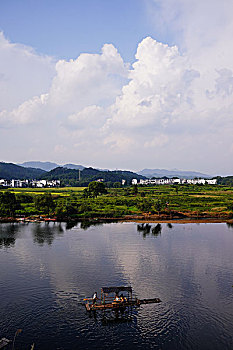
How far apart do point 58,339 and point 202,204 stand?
3122 inches

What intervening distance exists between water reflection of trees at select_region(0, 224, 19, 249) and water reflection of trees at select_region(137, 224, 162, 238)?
84.4 ft

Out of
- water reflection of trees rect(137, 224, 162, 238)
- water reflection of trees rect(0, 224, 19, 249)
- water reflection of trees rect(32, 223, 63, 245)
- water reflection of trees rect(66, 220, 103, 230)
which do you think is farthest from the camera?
water reflection of trees rect(66, 220, 103, 230)

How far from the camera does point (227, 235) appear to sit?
61.2 meters

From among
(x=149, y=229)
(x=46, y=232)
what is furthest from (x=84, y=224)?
(x=149, y=229)

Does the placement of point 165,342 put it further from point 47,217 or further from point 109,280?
point 47,217

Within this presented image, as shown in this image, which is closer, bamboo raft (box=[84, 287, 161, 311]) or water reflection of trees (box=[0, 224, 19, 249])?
bamboo raft (box=[84, 287, 161, 311])

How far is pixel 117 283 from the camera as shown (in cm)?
3300

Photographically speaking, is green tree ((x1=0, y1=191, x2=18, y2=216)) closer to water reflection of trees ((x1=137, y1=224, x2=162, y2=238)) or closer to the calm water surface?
the calm water surface

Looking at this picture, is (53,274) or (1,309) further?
(53,274)

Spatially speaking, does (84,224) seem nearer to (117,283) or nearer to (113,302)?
(117,283)

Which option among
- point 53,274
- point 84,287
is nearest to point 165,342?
point 84,287

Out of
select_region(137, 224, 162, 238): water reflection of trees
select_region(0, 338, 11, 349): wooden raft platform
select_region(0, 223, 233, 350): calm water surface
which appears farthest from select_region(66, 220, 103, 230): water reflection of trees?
select_region(0, 338, 11, 349): wooden raft platform

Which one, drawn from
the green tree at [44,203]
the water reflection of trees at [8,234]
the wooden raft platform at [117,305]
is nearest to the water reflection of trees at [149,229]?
the green tree at [44,203]

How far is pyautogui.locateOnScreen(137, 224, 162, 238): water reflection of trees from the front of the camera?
62519 mm
